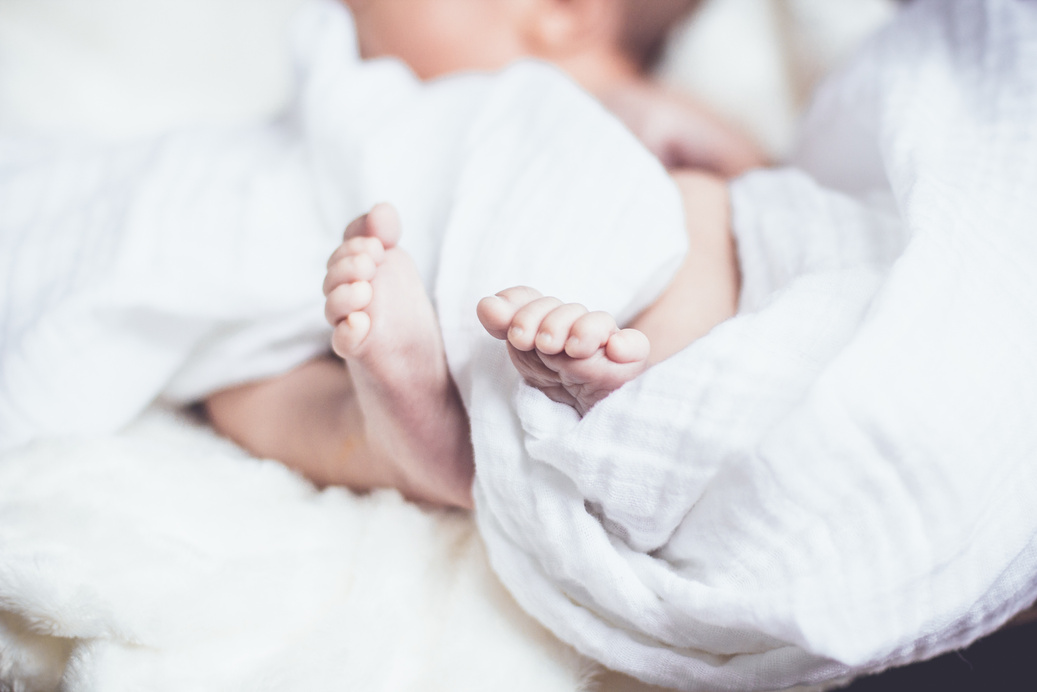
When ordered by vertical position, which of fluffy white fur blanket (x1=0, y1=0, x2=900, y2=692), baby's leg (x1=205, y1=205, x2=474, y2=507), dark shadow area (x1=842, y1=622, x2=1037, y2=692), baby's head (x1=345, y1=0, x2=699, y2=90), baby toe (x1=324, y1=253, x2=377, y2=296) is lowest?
dark shadow area (x1=842, y1=622, x2=1037, y2=692)

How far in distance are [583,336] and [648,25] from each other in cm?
85

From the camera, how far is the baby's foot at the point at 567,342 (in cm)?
36

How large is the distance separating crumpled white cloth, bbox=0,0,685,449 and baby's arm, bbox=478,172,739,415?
0.10ft

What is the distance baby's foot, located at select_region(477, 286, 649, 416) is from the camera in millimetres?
365

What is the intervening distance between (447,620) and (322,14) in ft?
2.29

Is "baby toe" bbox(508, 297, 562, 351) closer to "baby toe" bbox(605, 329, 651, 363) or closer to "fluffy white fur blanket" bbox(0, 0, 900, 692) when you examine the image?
"baby toe" bbox(605, 329, 651, 363)

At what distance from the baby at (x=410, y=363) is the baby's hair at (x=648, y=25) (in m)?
0.26

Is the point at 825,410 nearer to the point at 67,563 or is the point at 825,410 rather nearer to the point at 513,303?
the point at 513,303

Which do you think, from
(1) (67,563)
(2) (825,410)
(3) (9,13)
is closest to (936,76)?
(2) (825,410)

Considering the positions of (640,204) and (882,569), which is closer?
(882,569)

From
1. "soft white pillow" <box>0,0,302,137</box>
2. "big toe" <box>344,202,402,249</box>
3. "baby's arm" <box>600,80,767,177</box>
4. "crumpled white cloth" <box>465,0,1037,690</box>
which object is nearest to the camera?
"crumpled white cloth" <box>465,0,1037,690</box>

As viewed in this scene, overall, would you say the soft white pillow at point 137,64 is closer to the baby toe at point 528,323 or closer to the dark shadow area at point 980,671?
the baby toe at point 528,323

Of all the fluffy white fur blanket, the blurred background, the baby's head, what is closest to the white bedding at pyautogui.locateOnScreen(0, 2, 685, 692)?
the fluffy white fur blanket

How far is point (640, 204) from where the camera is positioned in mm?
514
